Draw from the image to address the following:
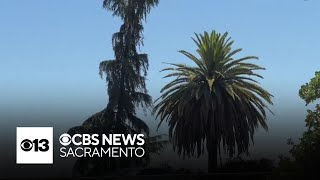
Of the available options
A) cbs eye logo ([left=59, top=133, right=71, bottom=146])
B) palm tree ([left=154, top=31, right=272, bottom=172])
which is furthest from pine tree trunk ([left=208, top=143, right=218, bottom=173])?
cbs eye logo ([left=59, top=133, right=71, bottom=146])

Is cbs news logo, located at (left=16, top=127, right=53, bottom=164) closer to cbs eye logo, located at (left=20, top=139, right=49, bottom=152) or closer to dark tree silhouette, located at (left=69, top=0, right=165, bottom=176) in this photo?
cbs eye logo, located at (left=20, top=139, right=49, bottom=152)

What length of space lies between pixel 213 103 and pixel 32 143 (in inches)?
352

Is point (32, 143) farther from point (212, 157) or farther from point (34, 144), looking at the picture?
point (212, 157)

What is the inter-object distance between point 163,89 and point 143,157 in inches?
157

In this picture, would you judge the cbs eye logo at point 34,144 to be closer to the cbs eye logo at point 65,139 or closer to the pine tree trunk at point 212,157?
the cbs eye logo at point 65,139

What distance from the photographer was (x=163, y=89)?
23.9 meters

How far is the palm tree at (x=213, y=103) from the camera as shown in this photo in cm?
2327

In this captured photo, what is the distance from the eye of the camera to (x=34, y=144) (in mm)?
19219

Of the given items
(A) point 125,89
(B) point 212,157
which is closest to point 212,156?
(B) point 212,157

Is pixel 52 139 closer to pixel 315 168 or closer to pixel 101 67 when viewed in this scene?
pixel 101 67

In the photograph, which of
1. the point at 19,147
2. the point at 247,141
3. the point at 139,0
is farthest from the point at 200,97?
the point at 19,147

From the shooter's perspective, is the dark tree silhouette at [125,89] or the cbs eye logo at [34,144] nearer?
the cbs eye logo at [34,144]

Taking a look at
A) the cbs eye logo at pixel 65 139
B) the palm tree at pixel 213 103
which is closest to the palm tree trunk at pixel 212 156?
the palm tree at pixel 213 103

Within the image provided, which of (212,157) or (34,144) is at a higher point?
(34,144)
